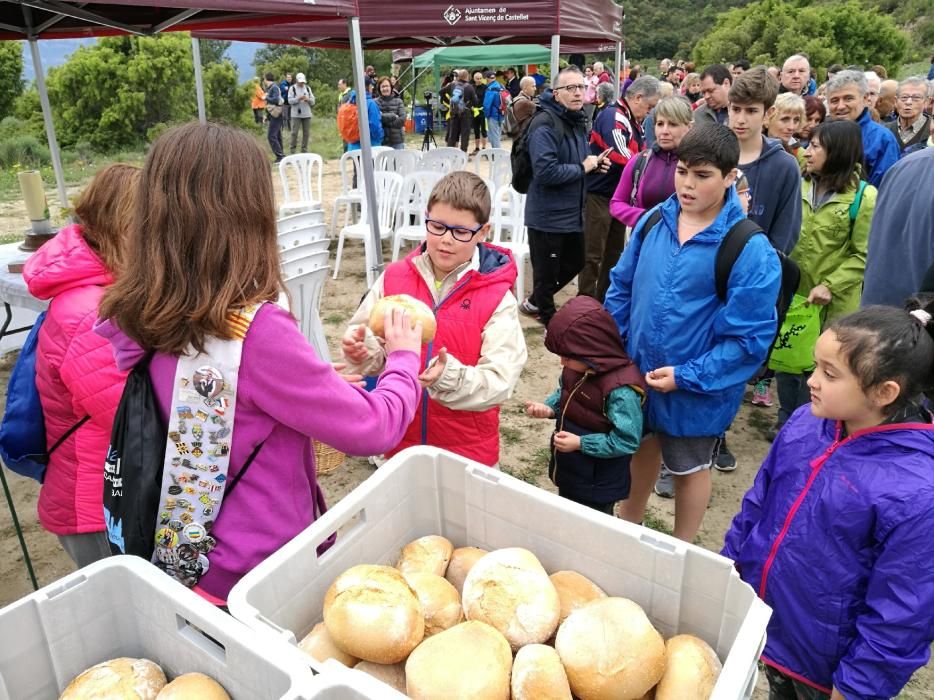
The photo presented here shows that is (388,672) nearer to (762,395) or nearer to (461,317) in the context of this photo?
(461,317)

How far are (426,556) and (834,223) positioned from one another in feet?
10.5

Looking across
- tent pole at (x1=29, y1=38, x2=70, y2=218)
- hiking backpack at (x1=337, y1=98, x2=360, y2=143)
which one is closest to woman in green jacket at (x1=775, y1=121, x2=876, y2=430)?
tent pole at (x1=29, y1=38, x2=70, y2=218)

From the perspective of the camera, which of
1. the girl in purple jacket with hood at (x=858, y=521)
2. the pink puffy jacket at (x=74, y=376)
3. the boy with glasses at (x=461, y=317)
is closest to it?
the girl in purple jacket with hood at (x=858, y=521)

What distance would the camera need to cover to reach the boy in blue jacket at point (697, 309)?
7.67 ft

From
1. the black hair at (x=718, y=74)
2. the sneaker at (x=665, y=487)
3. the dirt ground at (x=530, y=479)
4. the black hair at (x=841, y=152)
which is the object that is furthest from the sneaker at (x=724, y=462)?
the black hair at (x=718, y=74)

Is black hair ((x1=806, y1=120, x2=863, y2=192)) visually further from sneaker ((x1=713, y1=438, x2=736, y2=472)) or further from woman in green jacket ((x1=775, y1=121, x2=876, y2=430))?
sneaker ((x1=713, y1=438, x2=736, y2=472))

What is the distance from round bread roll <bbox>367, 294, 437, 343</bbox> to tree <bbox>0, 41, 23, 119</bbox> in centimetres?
2424

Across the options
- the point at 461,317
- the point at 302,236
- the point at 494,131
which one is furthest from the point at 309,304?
the point at 494,131

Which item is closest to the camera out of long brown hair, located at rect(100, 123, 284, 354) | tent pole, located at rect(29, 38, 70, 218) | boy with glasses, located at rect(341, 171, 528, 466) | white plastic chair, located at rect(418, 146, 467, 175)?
long brown hair, located at rect(100, 123, 284, 354)

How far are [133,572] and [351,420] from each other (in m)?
0.47

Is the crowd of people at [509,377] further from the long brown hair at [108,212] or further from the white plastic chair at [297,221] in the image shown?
the white plastic chair at [297,221]

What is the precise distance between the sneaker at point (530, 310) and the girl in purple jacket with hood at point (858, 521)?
412cm

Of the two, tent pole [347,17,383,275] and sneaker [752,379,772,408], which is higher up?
tent pole [347,17,383,275]

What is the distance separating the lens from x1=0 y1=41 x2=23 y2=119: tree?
66.7 ft
